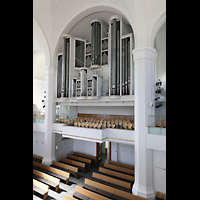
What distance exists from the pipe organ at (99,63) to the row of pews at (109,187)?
4202 mm

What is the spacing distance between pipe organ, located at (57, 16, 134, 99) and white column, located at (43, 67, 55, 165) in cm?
55

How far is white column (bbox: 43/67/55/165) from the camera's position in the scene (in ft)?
30.3

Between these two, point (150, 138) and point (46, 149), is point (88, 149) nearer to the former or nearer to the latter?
point (46, 149)

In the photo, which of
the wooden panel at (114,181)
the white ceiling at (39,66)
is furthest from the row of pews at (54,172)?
the white ceiling at (39,66)

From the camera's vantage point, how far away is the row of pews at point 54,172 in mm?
6590

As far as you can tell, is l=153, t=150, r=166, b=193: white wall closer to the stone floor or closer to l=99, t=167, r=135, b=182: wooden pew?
l=99, t=167, r=135, b=182: wooden pew

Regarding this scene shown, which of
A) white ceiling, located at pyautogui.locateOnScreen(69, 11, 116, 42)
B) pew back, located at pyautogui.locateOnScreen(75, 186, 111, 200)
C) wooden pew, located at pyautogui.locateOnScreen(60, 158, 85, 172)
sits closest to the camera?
pew back, located at pyautogui.locateOnScreen(75, 186, 111, 200)

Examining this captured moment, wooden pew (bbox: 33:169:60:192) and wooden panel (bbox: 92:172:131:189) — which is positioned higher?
wooden panel (bbox: 92:172:131:189)

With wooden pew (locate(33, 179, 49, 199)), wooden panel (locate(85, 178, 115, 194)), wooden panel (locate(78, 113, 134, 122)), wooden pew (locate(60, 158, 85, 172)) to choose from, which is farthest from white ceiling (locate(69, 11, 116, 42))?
wooden pew (locate(33, 179, 49, 199))

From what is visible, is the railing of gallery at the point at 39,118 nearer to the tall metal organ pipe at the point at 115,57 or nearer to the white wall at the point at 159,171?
the tall metal organ pipe at the point at 115,57

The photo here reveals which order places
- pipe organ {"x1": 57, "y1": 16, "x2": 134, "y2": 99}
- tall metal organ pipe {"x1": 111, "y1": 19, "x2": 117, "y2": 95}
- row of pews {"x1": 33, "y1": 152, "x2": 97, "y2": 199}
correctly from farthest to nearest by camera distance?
tall metal organ pipe {"x1": 111, "y1": 19, "x2": 117, "y2": 95}, pipe organ {"x1": 57, "y1": 16, "x2": 134, "y2": 99}, row of pews {"x1": 33, "y1": 152, "x2": 97, "y2": 199}

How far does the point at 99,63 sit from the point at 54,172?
708cm
